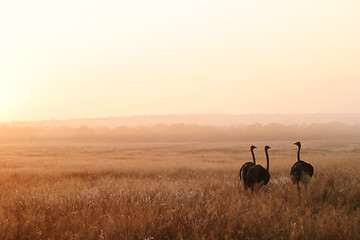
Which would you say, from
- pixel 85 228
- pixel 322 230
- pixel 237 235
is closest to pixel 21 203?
pixel 85 228

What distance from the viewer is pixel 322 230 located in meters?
5.90

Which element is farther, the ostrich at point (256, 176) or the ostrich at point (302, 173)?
the ostrich at point (302, 173)

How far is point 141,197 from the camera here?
8477 millimetres

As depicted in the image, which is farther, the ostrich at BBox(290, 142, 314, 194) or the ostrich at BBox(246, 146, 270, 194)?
the ostrich at BBox(290, 142, 314, 194)

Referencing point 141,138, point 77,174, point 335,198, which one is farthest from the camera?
point 141,138

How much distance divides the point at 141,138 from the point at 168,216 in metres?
106

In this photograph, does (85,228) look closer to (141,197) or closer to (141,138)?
(141,197)

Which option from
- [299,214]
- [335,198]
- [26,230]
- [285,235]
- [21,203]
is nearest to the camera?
[285,235]

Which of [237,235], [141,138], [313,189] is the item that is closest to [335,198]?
[313,189]

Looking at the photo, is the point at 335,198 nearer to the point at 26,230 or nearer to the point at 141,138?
the point at 26,230

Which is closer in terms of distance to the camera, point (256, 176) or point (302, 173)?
point (256, 176)

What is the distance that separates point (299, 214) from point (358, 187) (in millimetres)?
3565

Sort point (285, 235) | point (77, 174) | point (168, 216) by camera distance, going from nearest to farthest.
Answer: point (285, 235), point (168, 216), point (77, 174)

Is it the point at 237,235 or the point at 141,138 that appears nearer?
the point at 237,235
